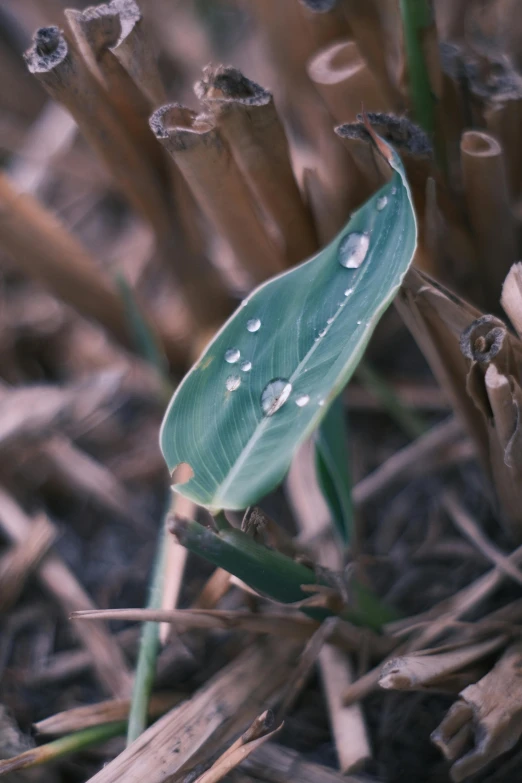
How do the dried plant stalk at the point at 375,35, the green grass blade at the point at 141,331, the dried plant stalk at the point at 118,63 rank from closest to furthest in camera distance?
the dried plant stalk at the point at 118,63 → the dried plant stalk at the point at 375,35 → the green grass blade at the point at 141,331

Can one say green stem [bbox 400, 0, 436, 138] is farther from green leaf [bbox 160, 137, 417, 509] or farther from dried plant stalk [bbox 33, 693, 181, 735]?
dried plant stalk [bbox 33, 693, 181, 735]

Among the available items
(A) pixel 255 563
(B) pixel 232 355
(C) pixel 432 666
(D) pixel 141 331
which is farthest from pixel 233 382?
(D) pixel 141 331

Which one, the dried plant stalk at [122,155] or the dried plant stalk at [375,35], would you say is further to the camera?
the dried plant stalk at [375,35]

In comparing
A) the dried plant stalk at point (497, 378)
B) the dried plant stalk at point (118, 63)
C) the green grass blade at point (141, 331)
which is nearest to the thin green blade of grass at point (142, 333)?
the green grass blade at point (141, 331)

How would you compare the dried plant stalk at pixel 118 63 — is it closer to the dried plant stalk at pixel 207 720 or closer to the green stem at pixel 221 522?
the green stem at pixel 221 522

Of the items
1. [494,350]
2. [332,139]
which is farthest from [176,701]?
[332,139]

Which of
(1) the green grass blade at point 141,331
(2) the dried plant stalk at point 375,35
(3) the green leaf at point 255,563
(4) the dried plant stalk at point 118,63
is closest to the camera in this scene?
(3) the green leaf at point 255,563

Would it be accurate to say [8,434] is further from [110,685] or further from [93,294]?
[110,685]

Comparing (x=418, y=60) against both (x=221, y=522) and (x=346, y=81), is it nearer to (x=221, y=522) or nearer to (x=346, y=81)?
(x=346, y=81)
